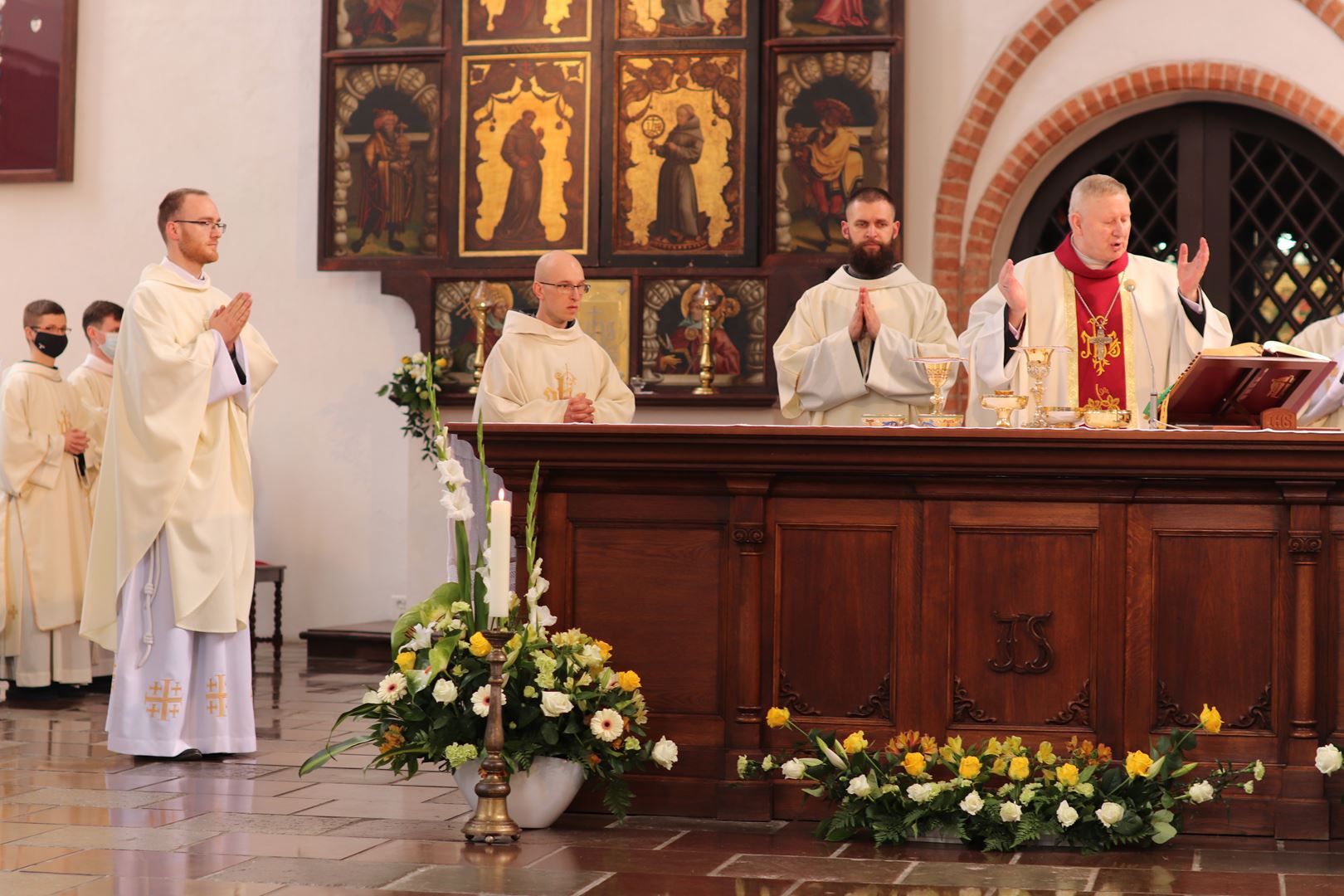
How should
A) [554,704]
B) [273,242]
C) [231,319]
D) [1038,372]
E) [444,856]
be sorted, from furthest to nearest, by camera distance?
[273,242] → [231,319] → [1038,372] → [554,704] → [444,856]

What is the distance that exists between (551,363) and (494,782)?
2.80 m

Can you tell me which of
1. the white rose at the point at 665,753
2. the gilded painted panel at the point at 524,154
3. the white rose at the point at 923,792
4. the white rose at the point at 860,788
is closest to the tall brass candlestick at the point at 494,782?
the white rose at the point at 665,753

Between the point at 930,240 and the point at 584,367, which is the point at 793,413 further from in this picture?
the point at 930,240

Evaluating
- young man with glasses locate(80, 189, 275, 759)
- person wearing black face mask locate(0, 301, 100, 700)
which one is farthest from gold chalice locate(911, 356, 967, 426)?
person wearing black face mask locate(0, 301, 100, 700)

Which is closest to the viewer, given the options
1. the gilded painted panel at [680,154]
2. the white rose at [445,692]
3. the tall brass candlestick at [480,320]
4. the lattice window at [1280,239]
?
the white rose at [445,692]

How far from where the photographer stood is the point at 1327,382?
749 cm

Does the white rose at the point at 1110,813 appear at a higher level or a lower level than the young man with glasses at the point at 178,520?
lower

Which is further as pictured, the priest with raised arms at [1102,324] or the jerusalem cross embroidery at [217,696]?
the jerusalem cross embroidery at [217,696]

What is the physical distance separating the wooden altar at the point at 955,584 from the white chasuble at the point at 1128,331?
1.08m

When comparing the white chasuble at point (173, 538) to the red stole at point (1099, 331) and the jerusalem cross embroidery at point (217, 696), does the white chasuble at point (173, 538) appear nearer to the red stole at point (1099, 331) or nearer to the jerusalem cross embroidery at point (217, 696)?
the jerusalem cross embroidery at point (217, 696)

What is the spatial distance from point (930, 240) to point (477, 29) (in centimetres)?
299

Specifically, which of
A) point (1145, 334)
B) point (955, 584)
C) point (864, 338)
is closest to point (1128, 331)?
point (1145, 334)

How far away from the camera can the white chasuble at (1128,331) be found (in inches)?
230

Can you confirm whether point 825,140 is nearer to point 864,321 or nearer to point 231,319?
point 864,321
